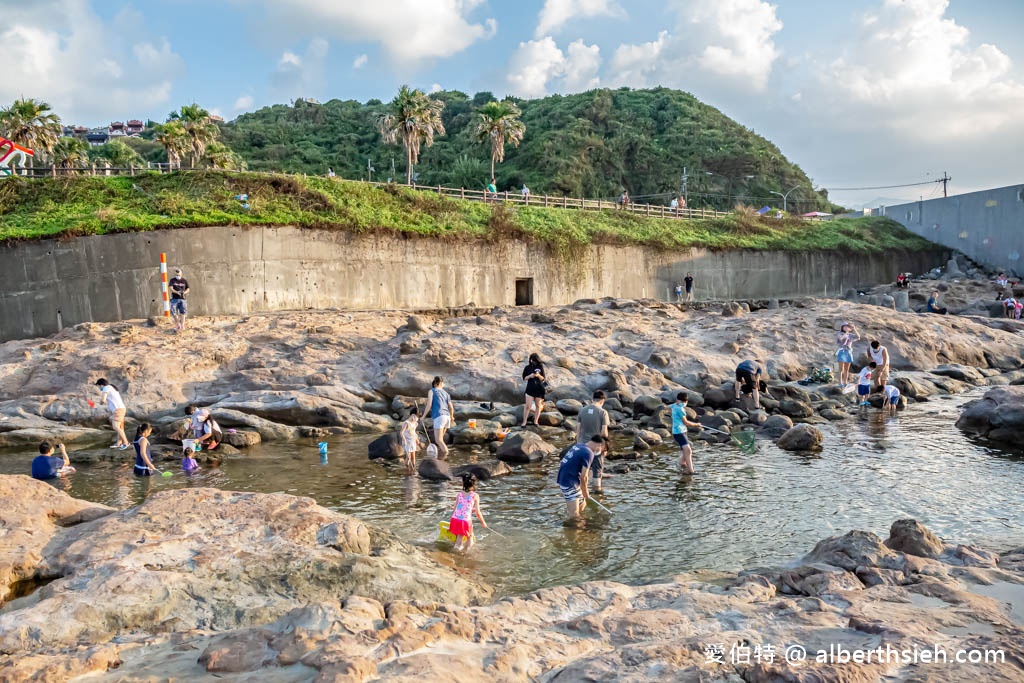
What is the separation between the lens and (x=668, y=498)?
494 inches

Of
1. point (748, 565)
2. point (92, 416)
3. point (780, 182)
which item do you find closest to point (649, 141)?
point (780, 182)

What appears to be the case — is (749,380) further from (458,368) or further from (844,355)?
(458,368)

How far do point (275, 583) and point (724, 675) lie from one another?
4609 mm

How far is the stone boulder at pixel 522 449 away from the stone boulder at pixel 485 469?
0.63 metres

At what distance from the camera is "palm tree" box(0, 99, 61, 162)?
110ft

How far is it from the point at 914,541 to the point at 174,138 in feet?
134

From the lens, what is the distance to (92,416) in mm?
19172

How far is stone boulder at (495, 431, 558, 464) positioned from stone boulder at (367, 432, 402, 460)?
2181 mm

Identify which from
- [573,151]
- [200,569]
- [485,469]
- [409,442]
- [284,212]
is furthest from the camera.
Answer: [573,151]

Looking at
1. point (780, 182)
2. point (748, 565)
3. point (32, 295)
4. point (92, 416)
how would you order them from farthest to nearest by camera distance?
1. point (780, 182)
2. point (32, 295)
3. point (92, 416)
4. point (748, 565)

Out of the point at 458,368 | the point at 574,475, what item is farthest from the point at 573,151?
the point at 574,475

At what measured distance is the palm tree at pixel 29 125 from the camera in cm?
3350

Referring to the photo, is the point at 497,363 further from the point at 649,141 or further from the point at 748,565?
the point at 649,141

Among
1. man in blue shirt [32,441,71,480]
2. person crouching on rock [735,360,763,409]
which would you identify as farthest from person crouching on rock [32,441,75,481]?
person crouching on rock [735,360,763,409]
